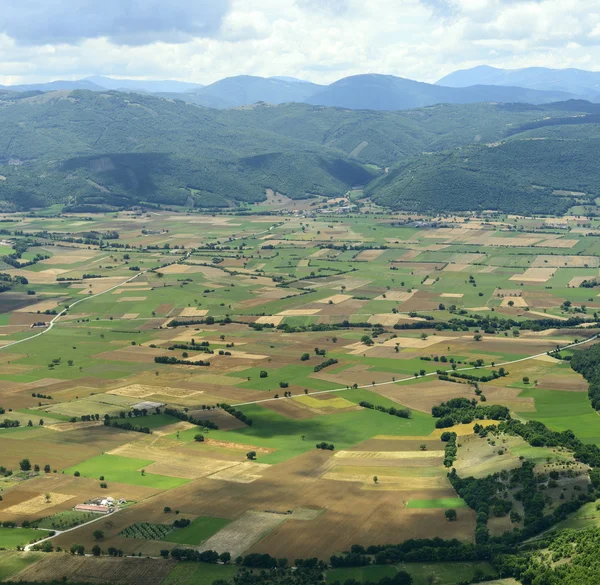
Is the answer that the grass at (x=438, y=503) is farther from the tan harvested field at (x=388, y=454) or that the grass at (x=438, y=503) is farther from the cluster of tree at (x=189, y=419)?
the cluster of tree at (x=189, y=419)

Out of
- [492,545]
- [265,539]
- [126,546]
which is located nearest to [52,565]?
[126,546]

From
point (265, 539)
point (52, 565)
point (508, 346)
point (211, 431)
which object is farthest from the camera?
point (508, 346)

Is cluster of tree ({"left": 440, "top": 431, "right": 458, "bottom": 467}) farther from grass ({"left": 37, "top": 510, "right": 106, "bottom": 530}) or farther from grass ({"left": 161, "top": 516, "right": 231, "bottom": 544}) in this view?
grass ({"left": 37, "top": 510, "right": 106, "bottom": 530})

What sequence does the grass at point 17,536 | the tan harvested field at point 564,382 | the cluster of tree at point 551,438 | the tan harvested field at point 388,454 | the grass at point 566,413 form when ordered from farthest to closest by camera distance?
the tan harvested field at point 564,382, the grass at point 566,413, the tan harvested field at point 388,454, the cluster of tree at point 551,438, the grass at point 17,536

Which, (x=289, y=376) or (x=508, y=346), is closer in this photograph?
(x=289, y=376)

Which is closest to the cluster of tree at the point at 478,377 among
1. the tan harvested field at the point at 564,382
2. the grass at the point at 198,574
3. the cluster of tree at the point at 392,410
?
the tan harvested field at the point at 564,382

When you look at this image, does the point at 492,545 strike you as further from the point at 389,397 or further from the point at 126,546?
the point at 389,397

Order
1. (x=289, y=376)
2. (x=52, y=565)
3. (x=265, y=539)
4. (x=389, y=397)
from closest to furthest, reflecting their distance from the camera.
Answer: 1. (x=52, y=565)
2. (x=265, y=539)
3. (x=389, y=397)
4. (x=289, y=376)

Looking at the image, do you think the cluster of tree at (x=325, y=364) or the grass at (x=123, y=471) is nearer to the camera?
the grass at (x=123, y=471)
